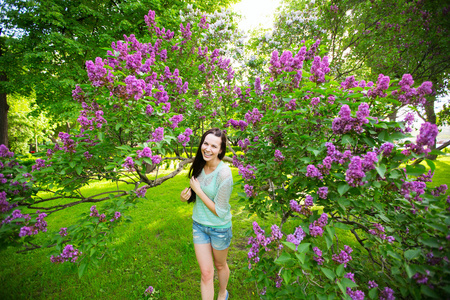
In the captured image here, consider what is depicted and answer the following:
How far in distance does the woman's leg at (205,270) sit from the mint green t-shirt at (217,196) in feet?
1.10

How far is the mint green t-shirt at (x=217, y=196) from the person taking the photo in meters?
2.18

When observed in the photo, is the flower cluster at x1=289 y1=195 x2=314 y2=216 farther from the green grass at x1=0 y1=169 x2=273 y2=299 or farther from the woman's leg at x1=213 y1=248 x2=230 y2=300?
the woman's leg at x1=213 y1=248 x2=230 y2=300

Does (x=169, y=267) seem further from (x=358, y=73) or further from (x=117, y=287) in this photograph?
(x=358, y=73)

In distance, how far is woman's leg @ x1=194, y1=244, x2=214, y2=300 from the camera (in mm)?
2218

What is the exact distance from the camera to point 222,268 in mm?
2494

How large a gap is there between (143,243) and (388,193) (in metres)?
4.49

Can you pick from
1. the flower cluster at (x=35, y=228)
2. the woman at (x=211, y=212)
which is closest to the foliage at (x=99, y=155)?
the flower cluster at (x=35, y=228)

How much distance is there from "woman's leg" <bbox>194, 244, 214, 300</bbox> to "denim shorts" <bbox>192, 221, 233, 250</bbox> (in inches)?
3.2

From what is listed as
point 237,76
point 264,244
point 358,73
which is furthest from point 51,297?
point 358,73

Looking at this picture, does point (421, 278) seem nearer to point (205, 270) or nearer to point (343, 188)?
point (343, 188)

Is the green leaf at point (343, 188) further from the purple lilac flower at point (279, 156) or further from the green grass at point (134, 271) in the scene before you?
the green grass at point (134, 271)

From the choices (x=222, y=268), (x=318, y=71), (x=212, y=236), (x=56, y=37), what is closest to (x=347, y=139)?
(x=318, y=71)

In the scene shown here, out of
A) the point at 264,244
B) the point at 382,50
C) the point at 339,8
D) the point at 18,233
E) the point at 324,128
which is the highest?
the point at 339,8

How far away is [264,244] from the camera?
5.07ft
